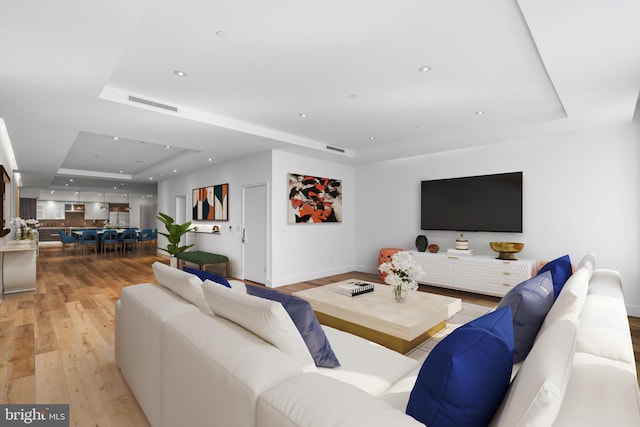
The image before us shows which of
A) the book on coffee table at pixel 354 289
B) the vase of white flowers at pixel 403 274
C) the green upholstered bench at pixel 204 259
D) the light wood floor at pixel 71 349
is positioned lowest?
the light wood floor at pixel 71 349

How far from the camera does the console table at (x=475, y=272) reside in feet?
14.9

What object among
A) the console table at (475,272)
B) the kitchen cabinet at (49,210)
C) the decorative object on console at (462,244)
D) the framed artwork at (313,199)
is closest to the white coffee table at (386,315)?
the console table at (475,272)

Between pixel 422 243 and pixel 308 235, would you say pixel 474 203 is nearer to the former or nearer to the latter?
pixel 422 243

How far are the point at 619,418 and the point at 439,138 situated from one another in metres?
4.56

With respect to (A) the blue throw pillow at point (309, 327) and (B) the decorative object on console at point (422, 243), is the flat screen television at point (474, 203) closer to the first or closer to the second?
(B) the decorative object on console at point (422, 243)

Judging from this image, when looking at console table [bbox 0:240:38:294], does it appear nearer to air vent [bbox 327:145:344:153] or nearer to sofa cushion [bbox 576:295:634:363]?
air vent [bbox 327:145:344:153]

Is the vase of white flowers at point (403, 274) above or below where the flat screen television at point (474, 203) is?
below

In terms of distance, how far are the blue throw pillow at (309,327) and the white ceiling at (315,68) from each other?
5.76ft

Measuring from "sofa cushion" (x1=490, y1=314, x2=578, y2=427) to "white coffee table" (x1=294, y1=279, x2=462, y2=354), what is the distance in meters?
1.52

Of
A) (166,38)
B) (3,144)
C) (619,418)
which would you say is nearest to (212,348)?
(619,418)

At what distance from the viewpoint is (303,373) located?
1129 millimetres

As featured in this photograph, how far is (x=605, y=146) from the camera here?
4.25 meters

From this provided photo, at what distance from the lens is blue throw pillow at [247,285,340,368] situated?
5.01 feet

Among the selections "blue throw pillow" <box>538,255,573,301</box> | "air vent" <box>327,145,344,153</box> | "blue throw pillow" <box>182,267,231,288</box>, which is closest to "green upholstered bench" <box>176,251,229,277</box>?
"air vent" <box>327,145,344,153</box>
